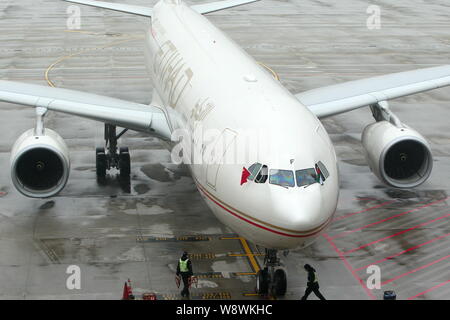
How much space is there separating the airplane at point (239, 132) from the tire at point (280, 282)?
3 centimetres

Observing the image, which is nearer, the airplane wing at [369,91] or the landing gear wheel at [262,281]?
the landing gear wheel at [262,281]

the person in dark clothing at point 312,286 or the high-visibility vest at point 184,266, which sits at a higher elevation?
the high-visibility vest at point 184,266

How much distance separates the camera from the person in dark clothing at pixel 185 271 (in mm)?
21109

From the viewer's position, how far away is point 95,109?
90.9 feet

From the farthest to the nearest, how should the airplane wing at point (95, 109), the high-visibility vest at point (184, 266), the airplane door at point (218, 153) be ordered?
the airplane wing at point (95, 109)
the high-visibility vest at point (184, 266)
the airplane door at point (218, 153)

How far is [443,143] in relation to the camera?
35938mm

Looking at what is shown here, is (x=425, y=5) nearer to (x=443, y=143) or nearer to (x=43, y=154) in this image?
(x=443, y=143)

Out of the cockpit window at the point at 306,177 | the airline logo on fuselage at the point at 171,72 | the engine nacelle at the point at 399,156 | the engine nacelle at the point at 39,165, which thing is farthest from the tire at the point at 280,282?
the engine nacelle at the point at 39,165

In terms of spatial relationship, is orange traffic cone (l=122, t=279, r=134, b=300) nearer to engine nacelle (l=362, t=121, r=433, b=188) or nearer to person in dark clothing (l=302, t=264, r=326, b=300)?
person in dark clothing (l=302, t=264, r=326, b=300)

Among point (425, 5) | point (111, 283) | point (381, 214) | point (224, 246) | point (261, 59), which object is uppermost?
point (425, 5)

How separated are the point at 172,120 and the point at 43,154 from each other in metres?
4.28

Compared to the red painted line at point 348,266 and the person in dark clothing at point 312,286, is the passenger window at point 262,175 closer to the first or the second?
the person in dark clothing at point 312,286

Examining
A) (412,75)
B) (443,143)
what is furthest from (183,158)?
(443,143)
